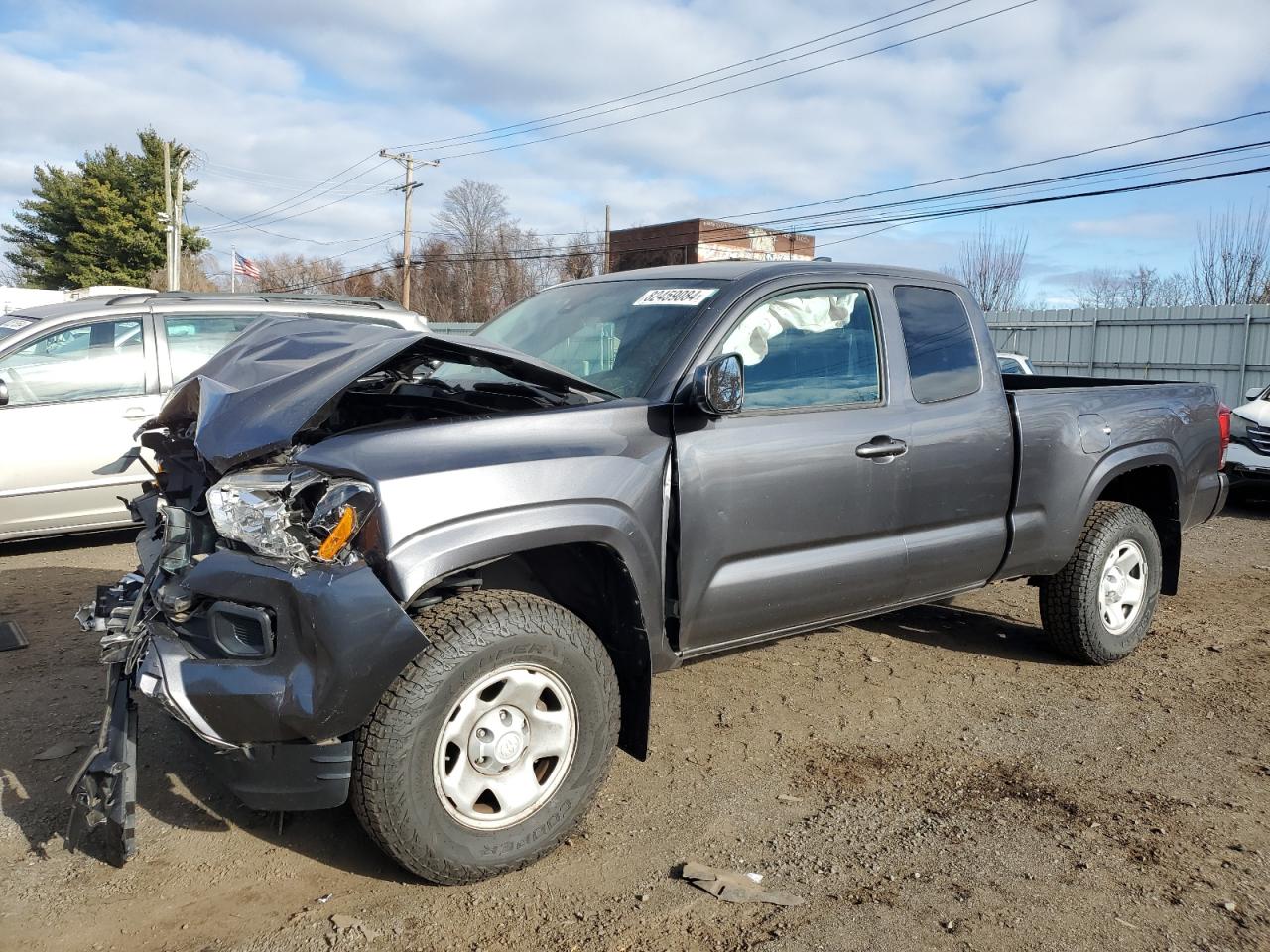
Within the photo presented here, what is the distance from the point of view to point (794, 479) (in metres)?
3.56

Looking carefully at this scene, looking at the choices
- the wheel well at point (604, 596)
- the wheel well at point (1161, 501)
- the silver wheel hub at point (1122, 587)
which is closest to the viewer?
the wheel well at point (604, 596)

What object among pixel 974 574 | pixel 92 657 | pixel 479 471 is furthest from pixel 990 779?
pixel 92 657

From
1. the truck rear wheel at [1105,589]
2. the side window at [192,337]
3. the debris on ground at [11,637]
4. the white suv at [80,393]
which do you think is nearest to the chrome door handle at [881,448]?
the truck rear wheel at [1105,589]

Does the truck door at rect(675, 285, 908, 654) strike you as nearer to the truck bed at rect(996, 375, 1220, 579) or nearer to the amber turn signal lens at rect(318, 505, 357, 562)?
the truck bed at rect(996, 375, 1220, 579)

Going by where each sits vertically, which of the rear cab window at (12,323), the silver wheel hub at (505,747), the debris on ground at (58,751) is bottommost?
the debris on ground at (58,751)

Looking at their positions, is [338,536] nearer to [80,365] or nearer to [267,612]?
[267,612]

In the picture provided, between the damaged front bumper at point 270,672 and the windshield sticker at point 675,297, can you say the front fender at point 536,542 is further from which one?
the windshield sticker at point 675,297

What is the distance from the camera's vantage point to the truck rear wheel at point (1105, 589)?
486cm

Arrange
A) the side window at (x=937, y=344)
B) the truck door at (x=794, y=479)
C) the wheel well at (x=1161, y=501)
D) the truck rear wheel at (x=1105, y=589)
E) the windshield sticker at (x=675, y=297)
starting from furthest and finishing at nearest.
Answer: the wheel well at (x=1161, y=501), the truck rear wheel at (x=1105, y=589), the side window at (x=937, y=344), the windshield sticker at (x=675, y=297), the truck door at (x=794, y=479)

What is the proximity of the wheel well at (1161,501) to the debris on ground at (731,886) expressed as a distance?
130 inches

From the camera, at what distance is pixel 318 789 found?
103 inches

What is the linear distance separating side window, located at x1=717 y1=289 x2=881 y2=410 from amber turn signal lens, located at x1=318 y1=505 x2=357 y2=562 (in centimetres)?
157

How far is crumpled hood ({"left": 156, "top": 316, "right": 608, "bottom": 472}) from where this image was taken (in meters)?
2.76

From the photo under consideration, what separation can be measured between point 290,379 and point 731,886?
2027 millimetres
